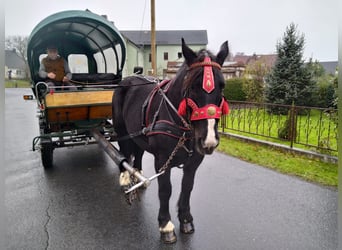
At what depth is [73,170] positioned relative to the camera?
5.03 m

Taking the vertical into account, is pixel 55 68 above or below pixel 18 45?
below

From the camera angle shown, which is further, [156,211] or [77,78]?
[77,78]

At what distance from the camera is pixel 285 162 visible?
5250 millimetres

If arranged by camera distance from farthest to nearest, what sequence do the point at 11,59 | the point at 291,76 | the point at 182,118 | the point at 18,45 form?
the point at 18,45 < the point at 291,76 < the point at 11,59 < the point at 182,118

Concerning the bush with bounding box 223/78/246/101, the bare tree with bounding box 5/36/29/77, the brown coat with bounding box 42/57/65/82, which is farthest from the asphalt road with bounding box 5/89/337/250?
the bush with bounding box 223/78/246/101

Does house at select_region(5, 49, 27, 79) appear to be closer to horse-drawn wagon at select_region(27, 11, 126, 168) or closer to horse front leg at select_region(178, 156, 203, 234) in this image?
horse-drawn wagon at select_region(27, 11, 126, 168)

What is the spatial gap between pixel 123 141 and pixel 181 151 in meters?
1.72

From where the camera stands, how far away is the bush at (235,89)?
15605 mm

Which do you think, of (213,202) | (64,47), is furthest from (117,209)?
(64,47)

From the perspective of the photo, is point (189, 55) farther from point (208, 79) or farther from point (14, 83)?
point (14, 83)

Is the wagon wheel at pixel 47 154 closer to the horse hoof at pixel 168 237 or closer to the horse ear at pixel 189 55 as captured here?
the horse hoof at pixel 168 237

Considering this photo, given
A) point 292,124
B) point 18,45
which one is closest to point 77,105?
point 292,124

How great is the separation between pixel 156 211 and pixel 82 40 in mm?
4511

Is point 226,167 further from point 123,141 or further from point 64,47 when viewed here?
point 64,47
